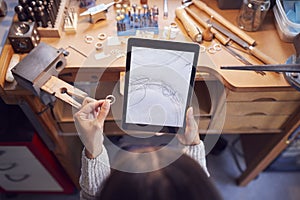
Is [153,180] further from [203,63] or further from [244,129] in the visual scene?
[244,129]

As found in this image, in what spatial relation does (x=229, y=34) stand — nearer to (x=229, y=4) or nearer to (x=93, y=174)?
(x=229, y=4)

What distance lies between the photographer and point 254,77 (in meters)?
0.84

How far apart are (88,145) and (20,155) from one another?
1.36ft

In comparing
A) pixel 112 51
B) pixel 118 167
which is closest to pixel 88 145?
pixel 118 167

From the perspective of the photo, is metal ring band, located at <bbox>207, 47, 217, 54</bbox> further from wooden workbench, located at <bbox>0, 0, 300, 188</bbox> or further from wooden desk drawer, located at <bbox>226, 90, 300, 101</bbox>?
wooden desk drawer, located at <bbox>226, 90, 300, 101</bbox>

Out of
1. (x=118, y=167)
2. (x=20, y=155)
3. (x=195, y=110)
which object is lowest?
(x=20, y=155)

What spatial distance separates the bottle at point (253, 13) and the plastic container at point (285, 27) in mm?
42

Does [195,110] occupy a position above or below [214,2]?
below

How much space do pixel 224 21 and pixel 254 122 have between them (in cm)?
35

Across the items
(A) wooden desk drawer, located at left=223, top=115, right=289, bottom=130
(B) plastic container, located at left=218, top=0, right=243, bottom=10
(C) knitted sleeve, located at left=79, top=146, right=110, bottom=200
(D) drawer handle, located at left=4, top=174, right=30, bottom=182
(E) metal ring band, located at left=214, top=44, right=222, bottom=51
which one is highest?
(B) plastic container, located at left=218, top=0, right=243, bottom=10

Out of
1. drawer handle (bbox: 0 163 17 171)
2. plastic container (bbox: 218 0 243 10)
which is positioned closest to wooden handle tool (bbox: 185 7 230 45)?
plastic container (bbox: 218 0 243 10)

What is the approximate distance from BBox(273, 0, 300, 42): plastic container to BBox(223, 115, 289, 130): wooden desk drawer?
9.9 inches

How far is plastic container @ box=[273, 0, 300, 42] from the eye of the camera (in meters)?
0.91

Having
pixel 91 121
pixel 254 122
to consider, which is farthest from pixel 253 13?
pixel 91 121
